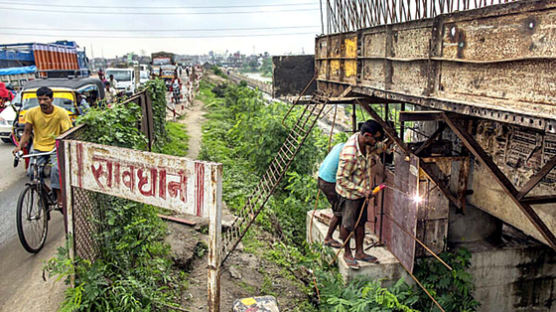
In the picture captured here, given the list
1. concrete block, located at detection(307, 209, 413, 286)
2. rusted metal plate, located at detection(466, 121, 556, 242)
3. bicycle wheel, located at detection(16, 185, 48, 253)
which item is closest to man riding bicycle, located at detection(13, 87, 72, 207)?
bicycle wheel, located at detection(16, 185, 48, 253)

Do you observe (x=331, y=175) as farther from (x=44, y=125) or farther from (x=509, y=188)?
(x=44, y=125)

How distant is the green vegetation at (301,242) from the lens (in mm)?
5473

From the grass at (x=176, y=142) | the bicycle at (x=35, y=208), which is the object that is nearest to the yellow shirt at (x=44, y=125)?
the bicycle at (x=35, y=208)

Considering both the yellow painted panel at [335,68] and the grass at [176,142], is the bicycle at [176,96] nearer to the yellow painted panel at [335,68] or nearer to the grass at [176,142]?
the grass at [176,142]

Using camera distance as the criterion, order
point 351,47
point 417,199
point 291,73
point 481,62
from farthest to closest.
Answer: point 291,73, point 351,47, point 417,199, point 481,62

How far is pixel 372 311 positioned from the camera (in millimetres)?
4977

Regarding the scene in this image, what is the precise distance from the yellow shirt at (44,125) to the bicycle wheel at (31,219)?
0.67m

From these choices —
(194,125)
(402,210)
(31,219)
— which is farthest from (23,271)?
(194,125)

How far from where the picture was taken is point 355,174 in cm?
533

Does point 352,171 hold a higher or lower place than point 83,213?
higher

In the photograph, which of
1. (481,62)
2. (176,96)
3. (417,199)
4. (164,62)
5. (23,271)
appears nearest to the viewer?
(481,62)

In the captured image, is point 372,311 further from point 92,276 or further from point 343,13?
point 343,13

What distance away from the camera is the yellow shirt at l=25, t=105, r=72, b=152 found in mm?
5773

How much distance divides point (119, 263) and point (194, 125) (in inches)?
540
